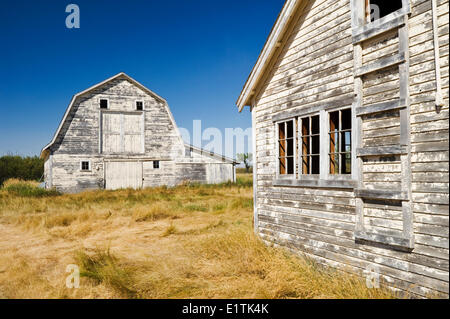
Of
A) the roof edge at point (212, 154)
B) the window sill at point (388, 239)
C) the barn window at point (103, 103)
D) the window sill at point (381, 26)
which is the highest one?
the barn window at point (103, 103)

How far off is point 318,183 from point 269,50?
3.10 metres

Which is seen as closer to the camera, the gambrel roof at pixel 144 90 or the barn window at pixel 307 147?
the barn window at pixel 307 147

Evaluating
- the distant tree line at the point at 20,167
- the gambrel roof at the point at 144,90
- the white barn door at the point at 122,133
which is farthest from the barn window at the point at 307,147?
the distant tree line at the point at 20,167

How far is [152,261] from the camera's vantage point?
662cm

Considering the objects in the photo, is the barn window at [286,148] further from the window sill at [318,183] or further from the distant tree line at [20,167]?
the distant tree line at [20,167]

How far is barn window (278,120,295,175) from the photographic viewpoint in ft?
22.5

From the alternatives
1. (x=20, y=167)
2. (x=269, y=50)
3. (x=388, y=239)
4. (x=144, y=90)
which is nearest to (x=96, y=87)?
(x=144, y=90)

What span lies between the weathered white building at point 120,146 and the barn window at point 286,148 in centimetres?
1604

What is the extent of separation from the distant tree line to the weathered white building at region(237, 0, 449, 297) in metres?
35.1

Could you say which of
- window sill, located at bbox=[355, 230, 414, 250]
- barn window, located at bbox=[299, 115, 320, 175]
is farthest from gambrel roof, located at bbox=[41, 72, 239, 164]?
window sill, located at bbox=[355, 230, 414, 250]

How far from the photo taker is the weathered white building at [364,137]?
4.01 metres

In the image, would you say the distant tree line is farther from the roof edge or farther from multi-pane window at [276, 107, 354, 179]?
multi-pane window at [276, 107, 354, 179]

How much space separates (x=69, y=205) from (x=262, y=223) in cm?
1079
